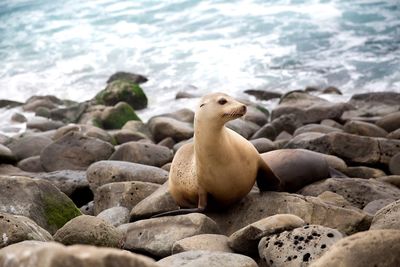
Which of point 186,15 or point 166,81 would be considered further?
point 186,15

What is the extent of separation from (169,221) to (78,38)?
1871cm

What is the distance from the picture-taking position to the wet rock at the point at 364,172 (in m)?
6.16

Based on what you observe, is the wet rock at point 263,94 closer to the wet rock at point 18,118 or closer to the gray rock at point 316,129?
the gray rock at point 316,129

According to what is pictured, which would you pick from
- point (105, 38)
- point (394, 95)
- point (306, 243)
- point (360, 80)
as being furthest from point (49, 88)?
point (306, 243)

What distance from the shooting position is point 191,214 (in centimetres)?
405

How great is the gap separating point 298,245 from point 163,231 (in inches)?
41.8

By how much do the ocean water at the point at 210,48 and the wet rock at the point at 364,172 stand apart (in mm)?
6613

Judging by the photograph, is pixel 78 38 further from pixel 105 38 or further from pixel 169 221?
pixel 169 221

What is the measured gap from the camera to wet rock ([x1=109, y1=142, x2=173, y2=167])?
710 cm

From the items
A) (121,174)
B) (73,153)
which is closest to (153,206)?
(121,174)

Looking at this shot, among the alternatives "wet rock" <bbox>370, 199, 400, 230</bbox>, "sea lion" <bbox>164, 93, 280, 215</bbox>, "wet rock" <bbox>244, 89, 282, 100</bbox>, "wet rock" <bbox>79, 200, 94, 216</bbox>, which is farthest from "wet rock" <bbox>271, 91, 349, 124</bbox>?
"wet rock" <bbox>370, 199, 400, 230</bbox>

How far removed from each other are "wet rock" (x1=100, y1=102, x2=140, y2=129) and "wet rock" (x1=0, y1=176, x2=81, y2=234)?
6.68m

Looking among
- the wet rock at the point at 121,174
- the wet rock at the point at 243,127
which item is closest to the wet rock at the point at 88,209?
the wet rock at the point at 121,174

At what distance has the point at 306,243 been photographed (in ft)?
10.3
